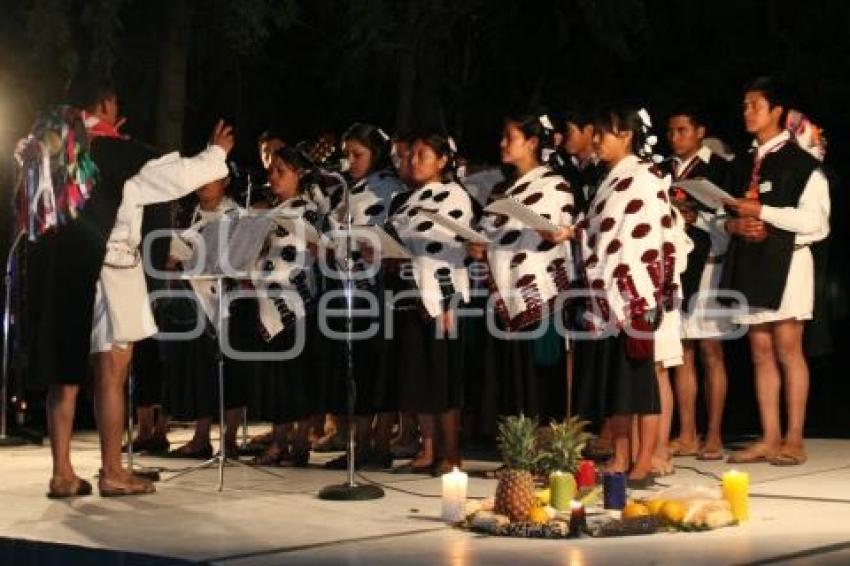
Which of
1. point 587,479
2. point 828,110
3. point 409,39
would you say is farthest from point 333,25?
point 587,479

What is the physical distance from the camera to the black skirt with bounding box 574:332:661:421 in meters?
8.33

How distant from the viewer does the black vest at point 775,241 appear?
9.14 meters

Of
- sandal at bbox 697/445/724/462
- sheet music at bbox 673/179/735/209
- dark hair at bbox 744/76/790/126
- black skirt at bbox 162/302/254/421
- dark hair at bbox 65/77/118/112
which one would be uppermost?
dark hair at bbox 744/76/790/126

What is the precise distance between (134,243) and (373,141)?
170 cm

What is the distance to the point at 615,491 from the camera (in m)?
7.41

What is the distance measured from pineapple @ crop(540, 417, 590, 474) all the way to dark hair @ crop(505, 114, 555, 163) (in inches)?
68.5

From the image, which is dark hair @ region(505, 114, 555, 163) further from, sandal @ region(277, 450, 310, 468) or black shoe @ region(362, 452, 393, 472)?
sandal @ region(277, 450, 310, 468)

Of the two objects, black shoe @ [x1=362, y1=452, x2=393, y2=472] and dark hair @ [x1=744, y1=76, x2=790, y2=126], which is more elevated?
dark hair @ [x1=744, y1=76, x2=790, y2=126]

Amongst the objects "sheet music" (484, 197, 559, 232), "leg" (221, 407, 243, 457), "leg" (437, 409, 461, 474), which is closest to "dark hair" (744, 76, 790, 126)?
"sheet music" (484, 197, 559, 232)

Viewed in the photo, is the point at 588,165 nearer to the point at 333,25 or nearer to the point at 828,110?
the point at 828,110

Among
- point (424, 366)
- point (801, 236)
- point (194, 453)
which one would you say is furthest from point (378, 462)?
point (801, 236)

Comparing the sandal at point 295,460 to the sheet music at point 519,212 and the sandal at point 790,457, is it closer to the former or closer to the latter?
the sheet music at point 519,212

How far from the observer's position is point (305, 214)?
9602 mm

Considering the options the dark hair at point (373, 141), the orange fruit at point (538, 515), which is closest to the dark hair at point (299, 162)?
the dark hair at point (373, 141)
